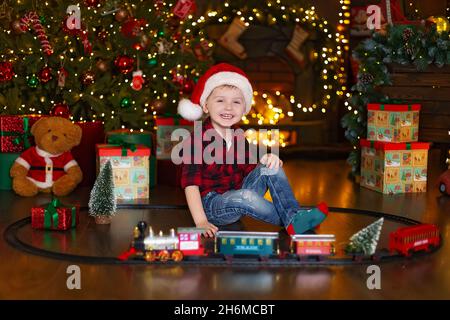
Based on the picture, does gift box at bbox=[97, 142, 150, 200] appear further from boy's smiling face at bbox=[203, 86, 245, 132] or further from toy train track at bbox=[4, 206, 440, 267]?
toy train track at bbox=[4, 206, 440, 267]

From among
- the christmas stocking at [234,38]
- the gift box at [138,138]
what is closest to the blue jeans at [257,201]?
the gift box at [138,138]

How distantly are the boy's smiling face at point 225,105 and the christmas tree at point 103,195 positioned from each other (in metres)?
0.61

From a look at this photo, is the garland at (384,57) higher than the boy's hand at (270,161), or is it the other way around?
the garland at (384,57)

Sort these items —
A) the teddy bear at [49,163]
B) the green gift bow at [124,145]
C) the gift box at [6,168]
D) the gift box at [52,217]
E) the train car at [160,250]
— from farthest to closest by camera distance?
the gift box at [6,168] < the teddy bear at [49,163] < the green gift bow at [124,145] < the gift box at [52,217] < the train car at [160,250]

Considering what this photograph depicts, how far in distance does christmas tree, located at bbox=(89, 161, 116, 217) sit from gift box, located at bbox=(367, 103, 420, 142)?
2.20m

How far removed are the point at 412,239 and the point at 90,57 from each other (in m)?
3.05

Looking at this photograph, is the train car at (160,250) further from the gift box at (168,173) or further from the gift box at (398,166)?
the gift box at (398,166)

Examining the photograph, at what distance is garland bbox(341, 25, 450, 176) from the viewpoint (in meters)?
5.30

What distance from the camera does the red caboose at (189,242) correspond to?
327 centimetres

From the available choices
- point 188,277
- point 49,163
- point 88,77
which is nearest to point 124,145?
point 49,163

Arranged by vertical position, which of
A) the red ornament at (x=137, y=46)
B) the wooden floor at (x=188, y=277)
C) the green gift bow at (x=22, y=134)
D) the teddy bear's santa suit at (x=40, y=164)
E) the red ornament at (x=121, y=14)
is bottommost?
the wooden floor at (x=188, y=277)

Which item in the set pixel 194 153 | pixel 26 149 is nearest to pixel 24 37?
pixel 26 149

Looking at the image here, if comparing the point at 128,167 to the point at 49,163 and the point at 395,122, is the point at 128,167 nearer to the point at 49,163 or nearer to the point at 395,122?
the point at 49,163
